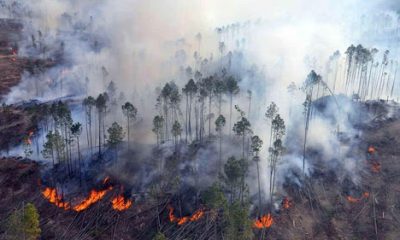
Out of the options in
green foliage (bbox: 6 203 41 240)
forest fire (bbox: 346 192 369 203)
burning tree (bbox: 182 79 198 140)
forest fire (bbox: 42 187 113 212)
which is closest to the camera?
green foliage (bbox: 6 203 41 240)

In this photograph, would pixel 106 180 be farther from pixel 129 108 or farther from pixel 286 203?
pixel 286 203

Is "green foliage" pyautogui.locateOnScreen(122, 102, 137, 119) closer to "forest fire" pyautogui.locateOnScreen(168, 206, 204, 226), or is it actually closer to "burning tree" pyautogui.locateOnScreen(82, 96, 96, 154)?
"burning tree" pyautogui.locateOnScreen(82, 96, 96, 154)

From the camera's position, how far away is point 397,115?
12500 cm

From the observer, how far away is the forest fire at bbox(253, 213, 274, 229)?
86.9m

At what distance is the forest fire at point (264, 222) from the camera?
86.9 metres

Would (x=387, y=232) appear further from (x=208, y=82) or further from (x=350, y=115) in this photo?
(x=208, y=82)

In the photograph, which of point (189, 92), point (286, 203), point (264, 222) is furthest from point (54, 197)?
point (286, 203)

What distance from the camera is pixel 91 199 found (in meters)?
99.1

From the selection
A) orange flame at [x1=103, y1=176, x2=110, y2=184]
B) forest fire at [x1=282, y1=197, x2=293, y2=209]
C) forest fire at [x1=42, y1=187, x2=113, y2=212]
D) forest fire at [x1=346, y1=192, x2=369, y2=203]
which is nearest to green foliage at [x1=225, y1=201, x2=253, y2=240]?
forest fire at [x1=282, y1=197, x2=293, y2=209]

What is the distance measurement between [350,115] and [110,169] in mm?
77282

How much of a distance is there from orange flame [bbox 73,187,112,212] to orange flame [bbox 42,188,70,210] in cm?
299

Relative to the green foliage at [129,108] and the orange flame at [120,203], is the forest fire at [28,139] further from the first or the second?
the orange flame at [120,203]

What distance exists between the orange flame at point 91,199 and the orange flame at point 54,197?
9.82ft

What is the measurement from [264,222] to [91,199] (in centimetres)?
4360
